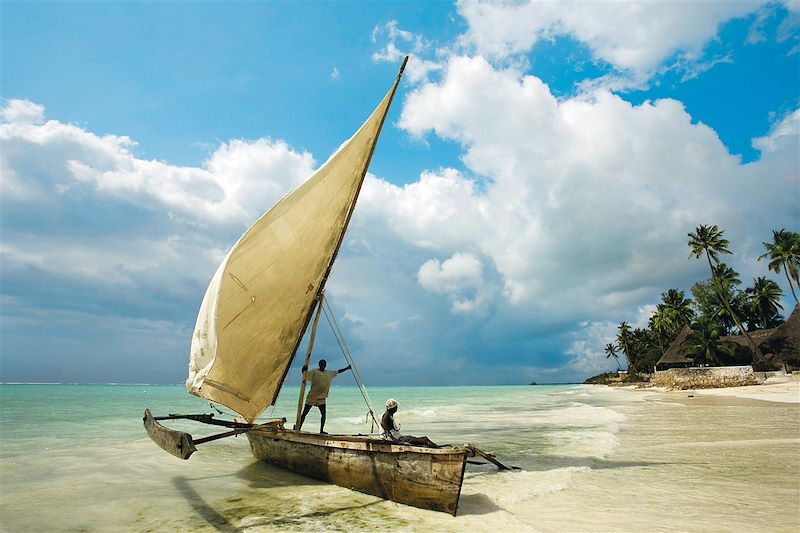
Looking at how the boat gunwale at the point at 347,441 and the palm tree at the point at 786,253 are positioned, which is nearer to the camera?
the boat gunwale at the point at 347,441

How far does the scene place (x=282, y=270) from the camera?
31.9ft

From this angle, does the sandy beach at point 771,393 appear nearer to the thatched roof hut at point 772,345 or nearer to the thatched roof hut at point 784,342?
the thatched roof hut at point 784,342

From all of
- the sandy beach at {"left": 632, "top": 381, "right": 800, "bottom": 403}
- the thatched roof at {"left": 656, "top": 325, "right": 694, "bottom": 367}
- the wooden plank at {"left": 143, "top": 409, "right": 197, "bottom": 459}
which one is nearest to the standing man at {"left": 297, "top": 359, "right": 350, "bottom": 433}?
the wooden plank at {"left": 143, "top": 409, "right": 197, "bottom": 459}

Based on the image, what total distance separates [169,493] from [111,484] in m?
2.02

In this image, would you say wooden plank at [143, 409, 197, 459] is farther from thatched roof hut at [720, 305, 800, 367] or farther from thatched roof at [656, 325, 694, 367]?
thatched roof at [656, 325, 694, 367]

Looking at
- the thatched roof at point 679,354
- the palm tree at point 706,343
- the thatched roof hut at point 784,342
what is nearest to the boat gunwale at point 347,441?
the thatched roof hut at point 784,342

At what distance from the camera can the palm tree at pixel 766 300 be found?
58.3 m

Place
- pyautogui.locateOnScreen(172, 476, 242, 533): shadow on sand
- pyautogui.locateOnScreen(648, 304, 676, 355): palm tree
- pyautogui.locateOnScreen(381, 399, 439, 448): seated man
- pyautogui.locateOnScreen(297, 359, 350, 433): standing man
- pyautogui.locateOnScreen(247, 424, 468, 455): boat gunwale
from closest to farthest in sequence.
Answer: pyautogui.locateOnScreen(247, 424, 468, 455): boat gunwale → pyautogui.locateOnScreen(172, 476, 242, 533): shadow on sand → pyautogui.locateOnScreen(381, 399, 439, 448): seated man → pyautogui.locateOnScreen(297, 359, 350, 433): standing man → pyautogui.locateOnScreen(648, 304, 676, 355): palm tree

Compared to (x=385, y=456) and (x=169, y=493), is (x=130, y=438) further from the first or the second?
(x=385, y=456)

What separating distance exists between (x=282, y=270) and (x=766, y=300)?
71.7m

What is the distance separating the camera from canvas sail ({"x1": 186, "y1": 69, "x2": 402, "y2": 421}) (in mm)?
9484

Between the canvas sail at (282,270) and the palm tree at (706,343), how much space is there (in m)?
55.0

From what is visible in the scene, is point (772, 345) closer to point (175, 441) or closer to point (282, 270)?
point (282, 270)

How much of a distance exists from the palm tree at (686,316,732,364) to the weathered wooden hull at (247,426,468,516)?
181 ft
